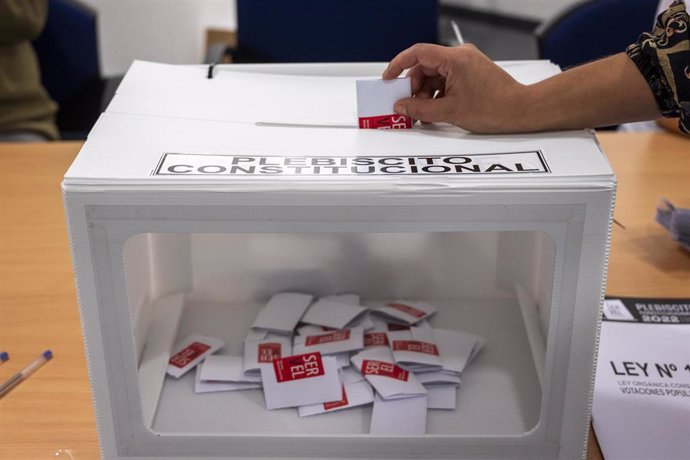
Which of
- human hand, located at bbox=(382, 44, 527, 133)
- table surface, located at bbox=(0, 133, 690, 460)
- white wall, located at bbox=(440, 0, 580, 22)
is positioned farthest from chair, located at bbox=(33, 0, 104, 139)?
white wall, located at bbox=(440, 0, 580, 22)

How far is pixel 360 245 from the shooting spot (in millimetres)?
1138

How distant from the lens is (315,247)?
3.78ft

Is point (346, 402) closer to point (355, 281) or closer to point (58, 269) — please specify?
point (355, 281)

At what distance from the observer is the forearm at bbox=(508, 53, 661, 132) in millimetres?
831

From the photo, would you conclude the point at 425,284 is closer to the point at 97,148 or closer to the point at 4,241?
the point at 97,148

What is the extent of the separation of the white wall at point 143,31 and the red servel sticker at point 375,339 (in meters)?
2.45

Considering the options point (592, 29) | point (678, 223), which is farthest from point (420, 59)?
point (592, 29)

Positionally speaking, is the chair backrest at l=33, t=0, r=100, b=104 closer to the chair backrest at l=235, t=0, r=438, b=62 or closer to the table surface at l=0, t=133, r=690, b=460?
the chair backrest at l=235, t=0, r=438, b=62

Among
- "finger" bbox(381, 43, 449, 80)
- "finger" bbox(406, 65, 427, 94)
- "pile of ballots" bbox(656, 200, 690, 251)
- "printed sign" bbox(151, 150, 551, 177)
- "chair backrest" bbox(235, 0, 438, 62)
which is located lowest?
"pile of ballots" bbox(656, 200, 690, 251)

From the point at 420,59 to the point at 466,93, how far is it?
65 millimetres

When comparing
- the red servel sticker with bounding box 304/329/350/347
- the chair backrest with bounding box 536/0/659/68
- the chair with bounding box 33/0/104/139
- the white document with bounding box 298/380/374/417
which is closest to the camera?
the white document with bounding box 298/380/374/417

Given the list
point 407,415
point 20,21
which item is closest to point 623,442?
point 407,415

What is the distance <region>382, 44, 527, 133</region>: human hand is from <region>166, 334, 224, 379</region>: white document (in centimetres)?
40

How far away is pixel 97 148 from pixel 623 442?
0.63m
